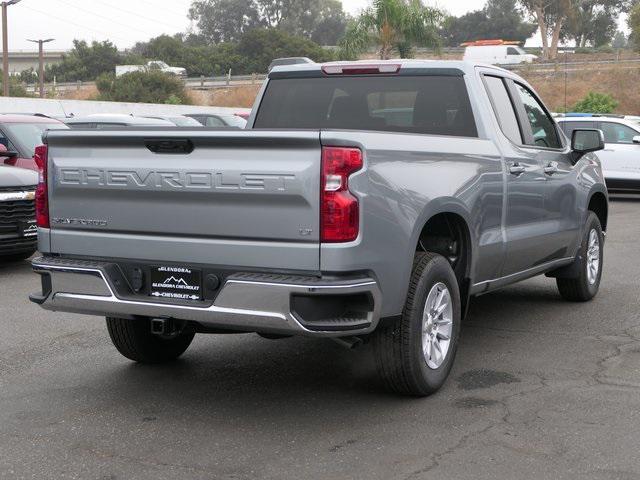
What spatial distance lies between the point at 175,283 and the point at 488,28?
123m

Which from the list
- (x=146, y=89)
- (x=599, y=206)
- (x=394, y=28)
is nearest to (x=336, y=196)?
(x=599, y=206)

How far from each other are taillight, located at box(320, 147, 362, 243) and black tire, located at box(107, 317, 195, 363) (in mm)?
1746

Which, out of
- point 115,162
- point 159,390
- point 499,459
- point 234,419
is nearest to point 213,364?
point 159,390

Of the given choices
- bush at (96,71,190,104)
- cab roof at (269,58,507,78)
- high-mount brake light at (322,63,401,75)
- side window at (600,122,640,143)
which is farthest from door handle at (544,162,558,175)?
bush at (96,71,190,104)

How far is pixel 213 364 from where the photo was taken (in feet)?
21.9

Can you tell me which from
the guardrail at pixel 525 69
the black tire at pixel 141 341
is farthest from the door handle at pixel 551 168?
the guardrail at pixel 525 69

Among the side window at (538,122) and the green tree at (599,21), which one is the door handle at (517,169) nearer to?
the side window at (538,122)

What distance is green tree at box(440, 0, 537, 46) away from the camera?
407 feet

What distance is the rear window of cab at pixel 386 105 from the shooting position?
686cm

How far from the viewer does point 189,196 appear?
523 centimetres

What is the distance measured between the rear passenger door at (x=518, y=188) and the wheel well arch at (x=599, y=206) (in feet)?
5.45

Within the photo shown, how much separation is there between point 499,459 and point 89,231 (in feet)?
8.17

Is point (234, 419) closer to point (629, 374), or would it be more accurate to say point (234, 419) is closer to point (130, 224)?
point (130, 224)

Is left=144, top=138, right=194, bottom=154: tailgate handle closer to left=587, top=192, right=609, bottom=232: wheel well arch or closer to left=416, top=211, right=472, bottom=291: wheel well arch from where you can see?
left=416, top=211, right=472, bottom=291: wheel well arch
